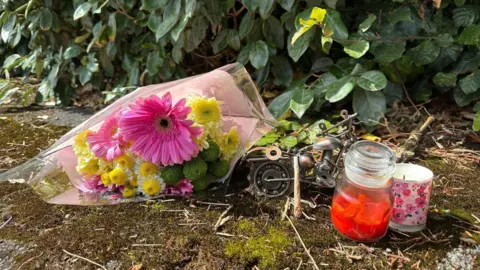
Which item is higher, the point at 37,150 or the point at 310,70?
the point at 310,70

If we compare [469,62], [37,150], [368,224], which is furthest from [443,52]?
[37,150]

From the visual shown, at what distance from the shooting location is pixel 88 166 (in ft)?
4.19

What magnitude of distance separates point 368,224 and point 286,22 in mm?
1062

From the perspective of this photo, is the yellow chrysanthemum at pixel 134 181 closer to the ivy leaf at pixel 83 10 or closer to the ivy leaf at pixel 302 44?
the ivy leaf at pixel 302 44

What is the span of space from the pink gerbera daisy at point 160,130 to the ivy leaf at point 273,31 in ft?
2.79

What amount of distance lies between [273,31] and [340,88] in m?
0.44

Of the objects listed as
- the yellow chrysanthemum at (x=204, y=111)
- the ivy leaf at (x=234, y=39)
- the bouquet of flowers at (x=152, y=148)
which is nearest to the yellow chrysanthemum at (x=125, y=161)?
the bouquet of flowers at (x=152, y=148)

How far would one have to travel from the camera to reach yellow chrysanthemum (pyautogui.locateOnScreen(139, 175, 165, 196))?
4.13ft

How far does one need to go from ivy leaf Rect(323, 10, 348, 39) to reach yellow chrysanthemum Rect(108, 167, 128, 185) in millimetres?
921

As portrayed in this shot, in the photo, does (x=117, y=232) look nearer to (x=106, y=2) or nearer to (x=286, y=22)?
(x=286, y=22)

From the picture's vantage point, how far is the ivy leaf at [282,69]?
1976 mm

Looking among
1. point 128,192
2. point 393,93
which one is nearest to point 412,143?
point 393,93

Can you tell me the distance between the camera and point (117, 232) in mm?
1144

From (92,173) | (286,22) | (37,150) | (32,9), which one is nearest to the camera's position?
(92,173)
